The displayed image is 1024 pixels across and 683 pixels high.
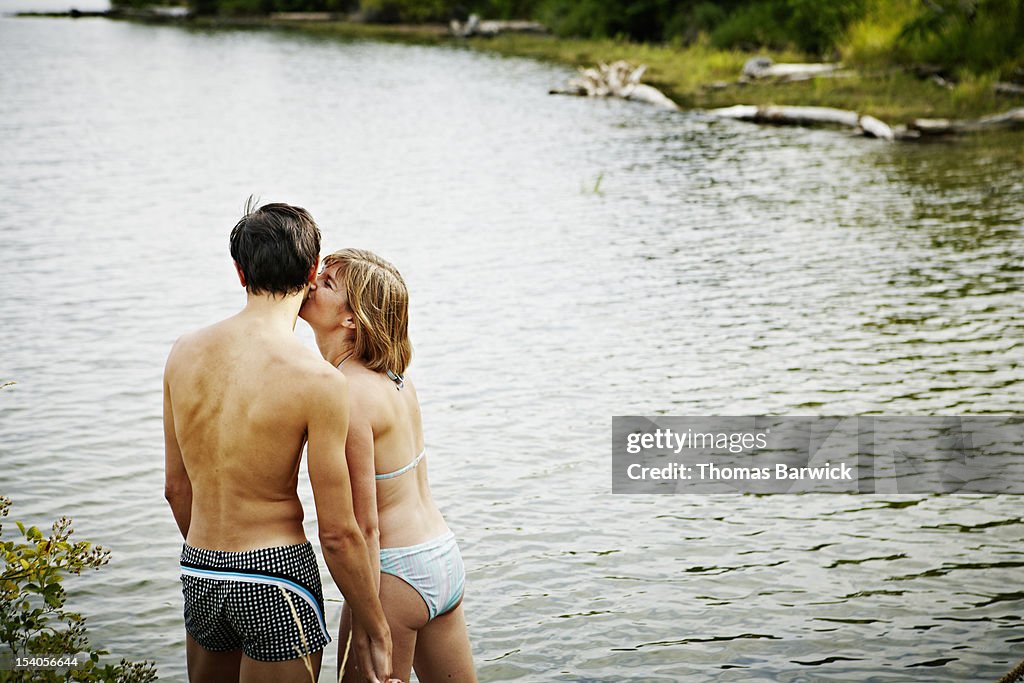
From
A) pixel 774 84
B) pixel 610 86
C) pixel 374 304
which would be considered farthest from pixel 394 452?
pixel 774 84

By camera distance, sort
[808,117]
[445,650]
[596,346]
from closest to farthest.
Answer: [445,650] < [596,346] < [808,117]

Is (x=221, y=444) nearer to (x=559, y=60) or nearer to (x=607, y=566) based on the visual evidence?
(x=607, y=566)

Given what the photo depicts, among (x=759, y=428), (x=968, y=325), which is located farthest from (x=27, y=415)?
(x=968, y=325)

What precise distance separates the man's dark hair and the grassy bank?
87.1 feet

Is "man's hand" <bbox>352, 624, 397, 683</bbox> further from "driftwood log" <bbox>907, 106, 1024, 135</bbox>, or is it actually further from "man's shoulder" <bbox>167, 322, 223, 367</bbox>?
"driftwood log" <bbox>907, 106, 1024, 135</bbox>

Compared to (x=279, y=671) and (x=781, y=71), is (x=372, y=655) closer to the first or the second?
(x=279, y=671)

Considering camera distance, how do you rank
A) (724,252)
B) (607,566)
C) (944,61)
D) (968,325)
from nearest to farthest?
(607,566) → (968,325) → (724,252) → (944,61)

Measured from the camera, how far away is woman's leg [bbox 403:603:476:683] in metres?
4.13

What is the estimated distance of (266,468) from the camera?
11.8 feet

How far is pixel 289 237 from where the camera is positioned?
3.51 m

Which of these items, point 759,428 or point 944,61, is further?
point 944,61

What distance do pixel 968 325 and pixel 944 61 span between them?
2356 cm

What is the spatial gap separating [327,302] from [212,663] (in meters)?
1.29

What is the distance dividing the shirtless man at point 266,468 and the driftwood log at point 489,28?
211ft
